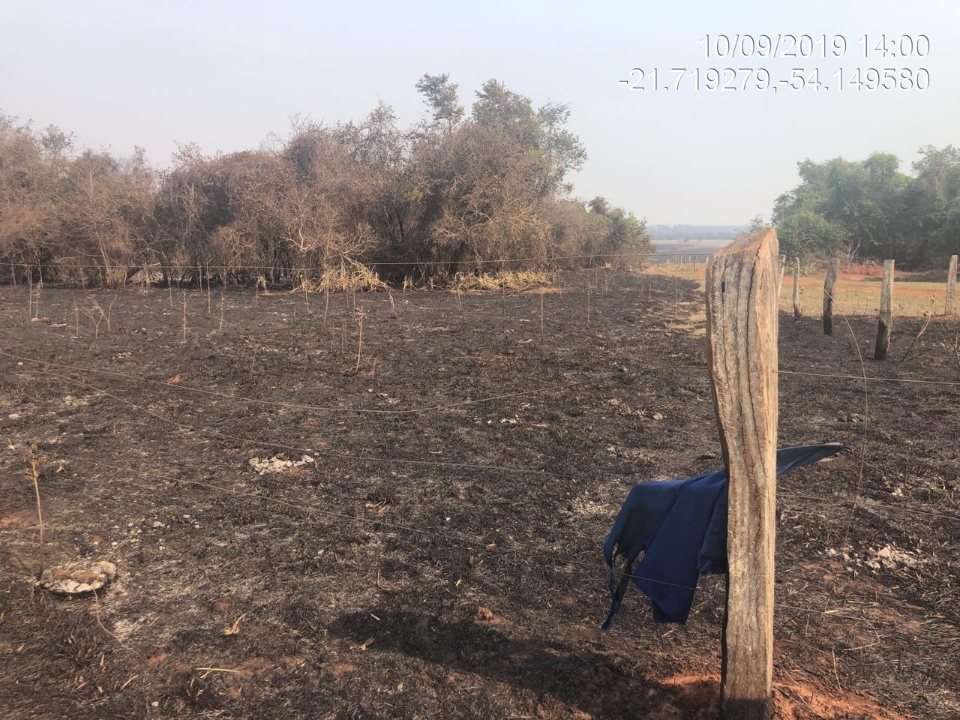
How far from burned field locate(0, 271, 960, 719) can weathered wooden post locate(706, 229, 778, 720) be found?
304 mm

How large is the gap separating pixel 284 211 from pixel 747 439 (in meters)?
17.9

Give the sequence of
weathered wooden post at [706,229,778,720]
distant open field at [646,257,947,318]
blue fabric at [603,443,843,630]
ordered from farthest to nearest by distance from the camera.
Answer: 1. distant open field at [646,257,947,318]
2. blue fabric at [603,443,843,630]
3. weathered wooden post at [706,229,778,720]

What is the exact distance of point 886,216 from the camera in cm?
3241

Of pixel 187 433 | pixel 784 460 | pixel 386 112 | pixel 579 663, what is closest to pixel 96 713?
pixel 579 663

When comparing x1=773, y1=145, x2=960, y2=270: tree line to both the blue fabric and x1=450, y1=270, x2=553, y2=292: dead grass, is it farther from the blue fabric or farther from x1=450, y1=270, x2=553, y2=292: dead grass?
the blue fabric

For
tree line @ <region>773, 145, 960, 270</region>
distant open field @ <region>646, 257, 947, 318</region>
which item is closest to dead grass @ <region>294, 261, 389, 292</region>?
distant open field @ <region>646, 257, 947, 318</region>

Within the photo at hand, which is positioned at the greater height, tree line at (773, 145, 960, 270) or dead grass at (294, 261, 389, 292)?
tree line at (773, 145, 960, 270)

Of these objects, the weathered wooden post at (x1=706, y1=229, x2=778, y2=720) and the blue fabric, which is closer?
the weathered wooden post at (x1=706, y1=229, x2=778, y2=720)

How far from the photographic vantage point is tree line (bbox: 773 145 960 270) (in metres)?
30.0

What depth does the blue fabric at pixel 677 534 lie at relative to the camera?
2.10 meters

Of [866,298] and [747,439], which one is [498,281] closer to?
[866,298]

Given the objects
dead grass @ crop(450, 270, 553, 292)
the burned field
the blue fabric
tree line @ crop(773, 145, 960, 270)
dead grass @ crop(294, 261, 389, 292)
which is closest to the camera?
the blue fabric

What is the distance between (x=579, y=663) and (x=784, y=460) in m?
1.19

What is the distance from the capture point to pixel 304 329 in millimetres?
11234
